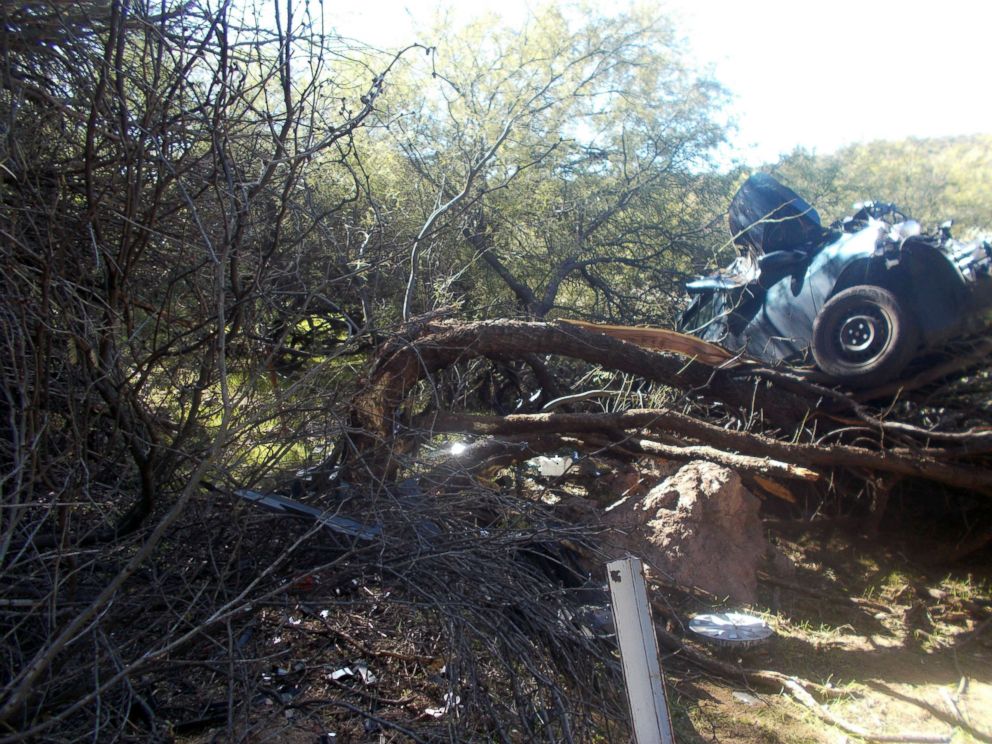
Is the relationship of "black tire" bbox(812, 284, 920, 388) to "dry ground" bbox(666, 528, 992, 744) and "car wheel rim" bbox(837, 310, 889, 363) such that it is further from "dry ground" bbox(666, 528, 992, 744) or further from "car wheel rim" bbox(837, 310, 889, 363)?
"dry ground" bbox(666, 528, 992, 744)

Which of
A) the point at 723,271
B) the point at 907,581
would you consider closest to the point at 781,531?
the point at 907,581

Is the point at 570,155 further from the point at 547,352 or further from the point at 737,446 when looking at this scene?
the point at 737,446

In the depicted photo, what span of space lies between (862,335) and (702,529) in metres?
1.83

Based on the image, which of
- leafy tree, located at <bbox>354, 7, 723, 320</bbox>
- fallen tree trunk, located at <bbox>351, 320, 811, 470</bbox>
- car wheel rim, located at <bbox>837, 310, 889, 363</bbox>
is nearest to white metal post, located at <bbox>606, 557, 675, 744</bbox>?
fallen tree trunk, located at <bbox>351, 320, 811, 470</bbox>

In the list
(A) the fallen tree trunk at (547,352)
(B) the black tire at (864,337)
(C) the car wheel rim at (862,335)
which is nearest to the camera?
(A) the fallen tree trunk at (547,352)

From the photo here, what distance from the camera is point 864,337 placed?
5.91 metres

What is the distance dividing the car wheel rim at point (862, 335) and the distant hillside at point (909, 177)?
6093 mm

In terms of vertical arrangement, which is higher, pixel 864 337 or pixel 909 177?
pixel 909 177

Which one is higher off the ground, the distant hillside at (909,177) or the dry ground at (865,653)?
the distant hillside at (909,177)

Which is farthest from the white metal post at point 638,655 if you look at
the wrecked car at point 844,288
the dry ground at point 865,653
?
the wrecked car at point 844,288

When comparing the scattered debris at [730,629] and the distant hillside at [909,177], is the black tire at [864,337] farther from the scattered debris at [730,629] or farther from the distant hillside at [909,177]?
the distant hillside at [909,177]

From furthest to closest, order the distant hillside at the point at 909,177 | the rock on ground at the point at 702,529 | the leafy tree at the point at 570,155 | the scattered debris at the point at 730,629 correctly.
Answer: the distant hillside at the point at 909,177
the leafy tree at the point at 570,155
the rock on ground at the point at 702,529
the scattered debris at the point at 730,629

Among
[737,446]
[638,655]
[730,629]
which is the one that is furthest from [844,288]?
[638,655]

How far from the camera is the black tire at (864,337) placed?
5.67 meters
